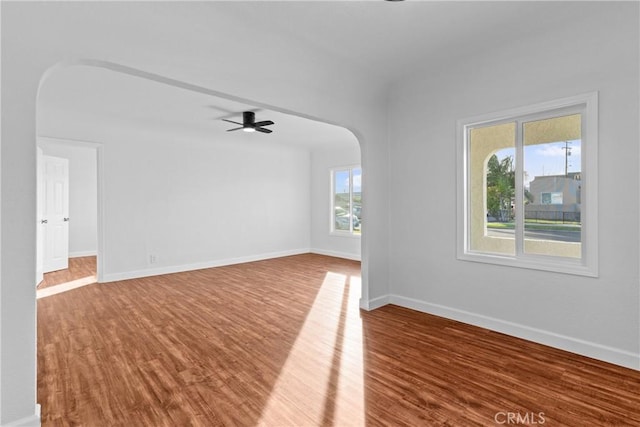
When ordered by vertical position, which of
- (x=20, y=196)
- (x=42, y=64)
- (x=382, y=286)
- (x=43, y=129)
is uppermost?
(x=43, y=129)

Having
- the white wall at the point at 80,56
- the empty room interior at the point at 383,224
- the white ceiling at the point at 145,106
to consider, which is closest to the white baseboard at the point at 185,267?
the empty room interior at the point at 383,224

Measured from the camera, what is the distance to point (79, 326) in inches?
136

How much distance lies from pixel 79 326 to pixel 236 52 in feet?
10.8

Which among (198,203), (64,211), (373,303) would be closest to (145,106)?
(198,203)

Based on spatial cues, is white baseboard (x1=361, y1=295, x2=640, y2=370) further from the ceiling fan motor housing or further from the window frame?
the window frame

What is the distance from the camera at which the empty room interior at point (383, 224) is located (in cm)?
192

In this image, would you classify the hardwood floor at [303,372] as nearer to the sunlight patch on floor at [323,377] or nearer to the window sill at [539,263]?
the sunlight patch on floor at [323,377]

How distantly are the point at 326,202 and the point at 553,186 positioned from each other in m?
5.62

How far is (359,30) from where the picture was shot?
2.83 meters

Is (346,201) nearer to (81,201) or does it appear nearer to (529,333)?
(529,333)

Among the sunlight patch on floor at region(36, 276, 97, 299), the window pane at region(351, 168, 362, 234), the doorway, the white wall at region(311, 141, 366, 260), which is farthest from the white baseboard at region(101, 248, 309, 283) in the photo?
the window pane at region(351, 168, 362, 234)

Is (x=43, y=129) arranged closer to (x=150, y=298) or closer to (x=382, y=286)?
(x=150, y=298)

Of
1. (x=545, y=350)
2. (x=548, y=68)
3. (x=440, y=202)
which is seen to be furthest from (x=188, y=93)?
(x=545, y=350)

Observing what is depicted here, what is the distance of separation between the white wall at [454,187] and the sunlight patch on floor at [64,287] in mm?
4923
